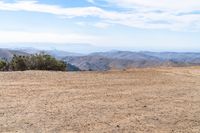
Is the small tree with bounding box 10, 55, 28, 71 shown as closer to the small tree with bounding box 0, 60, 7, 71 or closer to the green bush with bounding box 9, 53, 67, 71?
the green bush with bounding box 9, 53, 67, 71

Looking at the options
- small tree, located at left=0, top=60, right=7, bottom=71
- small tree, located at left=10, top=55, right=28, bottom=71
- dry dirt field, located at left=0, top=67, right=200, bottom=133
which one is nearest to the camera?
dry dirt field, located at left=0, top=67, right=200, bottom=133

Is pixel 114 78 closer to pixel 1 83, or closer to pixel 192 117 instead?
pixel 1 83

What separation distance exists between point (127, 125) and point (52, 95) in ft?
15.2

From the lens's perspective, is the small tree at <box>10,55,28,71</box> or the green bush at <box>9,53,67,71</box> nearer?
the green bush at <box>9,53,67,71</box>

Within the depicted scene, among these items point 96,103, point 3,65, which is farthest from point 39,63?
point 96,103

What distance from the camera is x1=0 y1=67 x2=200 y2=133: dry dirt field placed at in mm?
10984

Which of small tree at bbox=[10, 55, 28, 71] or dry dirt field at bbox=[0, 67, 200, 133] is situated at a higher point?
small tree at bbox=[10, 55, 28, 71]

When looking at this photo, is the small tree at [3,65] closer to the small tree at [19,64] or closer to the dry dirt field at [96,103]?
the small tree at [19,64]

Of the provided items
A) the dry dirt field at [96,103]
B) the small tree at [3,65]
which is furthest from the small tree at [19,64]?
the dry dirt field at [96,103]

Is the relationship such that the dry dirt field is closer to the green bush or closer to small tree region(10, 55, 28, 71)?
the green bush

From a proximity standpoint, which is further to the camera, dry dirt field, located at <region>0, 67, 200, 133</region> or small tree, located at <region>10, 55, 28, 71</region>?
small tree, located at <region>10, 55, 28, 71</region>

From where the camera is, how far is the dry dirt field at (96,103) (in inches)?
432

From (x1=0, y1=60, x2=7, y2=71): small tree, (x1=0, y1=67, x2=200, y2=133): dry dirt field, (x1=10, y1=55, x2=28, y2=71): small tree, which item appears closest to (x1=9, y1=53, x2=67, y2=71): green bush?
(x1=10, y1=55, x2=28, y2=71): small tree

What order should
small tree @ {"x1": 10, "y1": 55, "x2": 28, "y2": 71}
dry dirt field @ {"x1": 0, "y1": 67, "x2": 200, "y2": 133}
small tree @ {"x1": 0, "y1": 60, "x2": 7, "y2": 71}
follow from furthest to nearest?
small tree @ {"x1": 0, "y1": 60, "x2": 7, "y2": 71} → small tree @ {"x1": 10, "y1": 55, "x2": 28, "y2": 71} → dry dirt field @ {"x1": 0, "y1": 67, "x2": 200, "y2": 133}
